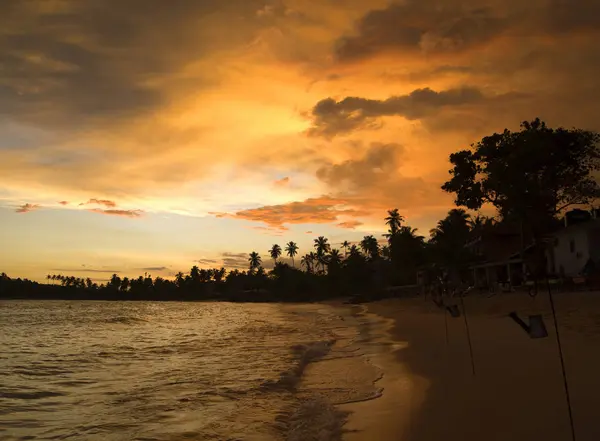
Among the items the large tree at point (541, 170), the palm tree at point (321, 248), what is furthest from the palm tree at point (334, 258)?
the large tree at point (541, 170)

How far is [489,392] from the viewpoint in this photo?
7934 millimetres

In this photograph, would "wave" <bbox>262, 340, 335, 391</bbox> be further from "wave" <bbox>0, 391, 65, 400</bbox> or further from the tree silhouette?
the tree silhouette

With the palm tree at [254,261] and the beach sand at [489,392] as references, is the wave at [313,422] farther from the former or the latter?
the palm tree at [254,261]

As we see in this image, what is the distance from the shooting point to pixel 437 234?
58688 millimetres

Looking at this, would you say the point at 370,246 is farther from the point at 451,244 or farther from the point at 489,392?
the point at 489,392

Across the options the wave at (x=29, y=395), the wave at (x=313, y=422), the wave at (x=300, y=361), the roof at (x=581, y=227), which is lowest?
the wave at (x=300, y=361)

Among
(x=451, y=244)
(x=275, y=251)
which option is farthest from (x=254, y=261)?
(x=451, y=244)

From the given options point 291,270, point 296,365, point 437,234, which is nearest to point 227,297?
point 291,270

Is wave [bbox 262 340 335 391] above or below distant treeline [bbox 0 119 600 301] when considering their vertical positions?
below

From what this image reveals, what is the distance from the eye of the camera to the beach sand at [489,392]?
617cm

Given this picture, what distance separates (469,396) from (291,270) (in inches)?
5467

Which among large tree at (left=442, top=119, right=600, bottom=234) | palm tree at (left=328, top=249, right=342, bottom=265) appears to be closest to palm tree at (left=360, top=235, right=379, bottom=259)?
palm tree at (left=328, top=249, right=342, bottom=265)

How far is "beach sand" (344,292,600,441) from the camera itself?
6.17 m

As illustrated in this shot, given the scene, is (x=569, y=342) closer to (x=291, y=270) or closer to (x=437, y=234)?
(x=437, y=234)
